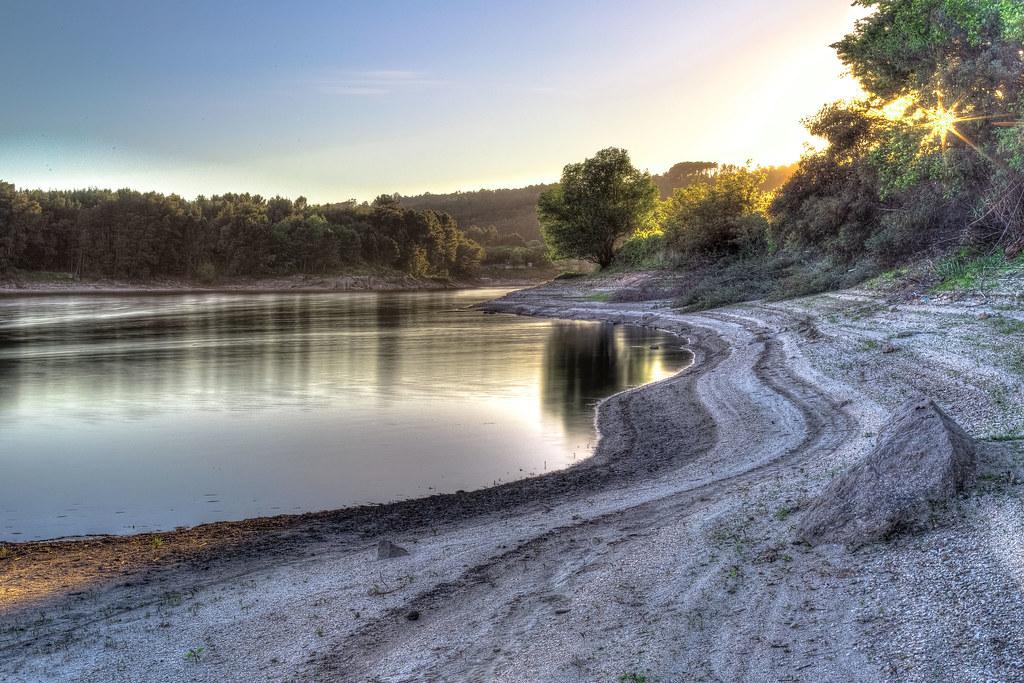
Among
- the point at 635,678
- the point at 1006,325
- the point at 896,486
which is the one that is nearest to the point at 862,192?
the point at 1006,325

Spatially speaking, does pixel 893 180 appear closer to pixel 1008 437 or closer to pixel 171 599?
pixel 1008 437

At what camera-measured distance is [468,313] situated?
6500 centimetres

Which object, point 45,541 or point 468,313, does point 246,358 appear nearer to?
point 45,541

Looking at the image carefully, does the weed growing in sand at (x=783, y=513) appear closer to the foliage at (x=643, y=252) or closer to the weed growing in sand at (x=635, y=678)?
the weed growing in sand at (x=635, y=678)

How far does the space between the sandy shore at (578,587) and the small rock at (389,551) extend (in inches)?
8.7

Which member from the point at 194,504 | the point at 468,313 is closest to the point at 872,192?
the point at 194,504

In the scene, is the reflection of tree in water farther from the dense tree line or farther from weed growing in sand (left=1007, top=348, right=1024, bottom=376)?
the dense tree line

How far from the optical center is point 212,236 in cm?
13238

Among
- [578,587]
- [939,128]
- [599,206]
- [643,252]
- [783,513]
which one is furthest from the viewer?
[599,206]

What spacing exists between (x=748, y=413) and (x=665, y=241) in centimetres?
4422

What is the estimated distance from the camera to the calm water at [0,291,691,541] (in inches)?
473

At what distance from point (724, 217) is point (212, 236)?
104748 mm

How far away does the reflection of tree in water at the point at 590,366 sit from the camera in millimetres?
19422

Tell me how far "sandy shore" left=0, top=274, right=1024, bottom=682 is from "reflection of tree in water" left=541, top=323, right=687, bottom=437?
699 centimetres
